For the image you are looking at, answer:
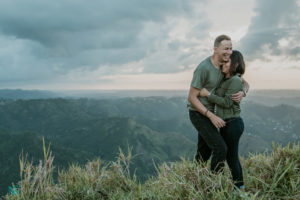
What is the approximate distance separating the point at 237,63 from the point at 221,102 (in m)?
0.69

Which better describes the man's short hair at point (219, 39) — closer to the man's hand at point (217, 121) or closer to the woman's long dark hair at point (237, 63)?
the woman's long dark hair at point (237, 63)

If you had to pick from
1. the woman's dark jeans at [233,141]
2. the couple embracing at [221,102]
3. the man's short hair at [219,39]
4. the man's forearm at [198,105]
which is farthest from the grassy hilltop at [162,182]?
the man's short hair at [219,39]

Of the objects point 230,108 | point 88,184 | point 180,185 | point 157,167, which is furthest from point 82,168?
point 230,108

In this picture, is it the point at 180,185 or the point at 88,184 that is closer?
the point at 180,185

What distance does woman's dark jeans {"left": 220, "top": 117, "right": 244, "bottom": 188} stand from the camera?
3.46m

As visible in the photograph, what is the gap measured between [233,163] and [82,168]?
114 inches

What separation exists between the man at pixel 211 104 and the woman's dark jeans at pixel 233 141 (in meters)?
0.17

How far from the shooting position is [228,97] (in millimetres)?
3469

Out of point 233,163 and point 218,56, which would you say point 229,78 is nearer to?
point 218,56

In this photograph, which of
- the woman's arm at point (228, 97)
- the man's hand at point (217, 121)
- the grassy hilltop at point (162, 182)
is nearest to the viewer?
the grassy hilltop at point (162, 182)

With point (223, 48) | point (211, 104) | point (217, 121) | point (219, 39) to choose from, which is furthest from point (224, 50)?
point (217, 121)

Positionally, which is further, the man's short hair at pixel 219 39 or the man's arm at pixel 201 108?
the man's short hair at pixel 219 39

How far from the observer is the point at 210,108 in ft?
12.1

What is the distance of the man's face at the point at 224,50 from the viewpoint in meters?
3.48
